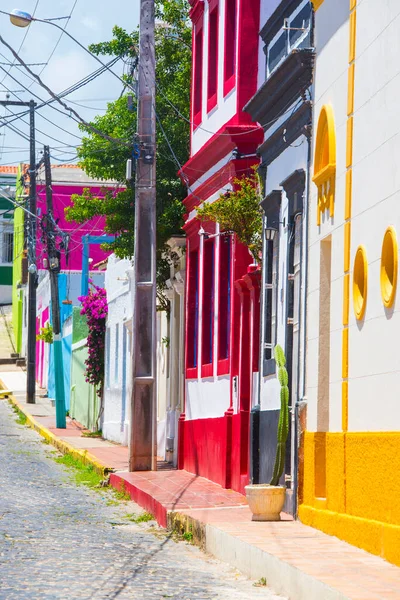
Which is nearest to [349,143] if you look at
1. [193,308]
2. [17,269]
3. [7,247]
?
[193,308]

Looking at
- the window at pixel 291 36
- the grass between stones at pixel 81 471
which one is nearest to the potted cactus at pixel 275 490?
the window at pixel 291 36

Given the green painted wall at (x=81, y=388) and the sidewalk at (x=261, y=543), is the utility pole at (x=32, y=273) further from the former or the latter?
the sidewalk at (x=261, y=543)

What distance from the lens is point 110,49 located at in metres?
22.6

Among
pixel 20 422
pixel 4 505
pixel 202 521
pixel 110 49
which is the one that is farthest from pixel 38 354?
pixel 202 521

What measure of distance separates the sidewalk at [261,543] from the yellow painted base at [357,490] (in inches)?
4.5

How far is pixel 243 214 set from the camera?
15.7 m

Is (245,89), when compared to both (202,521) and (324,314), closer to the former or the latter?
(324,314)

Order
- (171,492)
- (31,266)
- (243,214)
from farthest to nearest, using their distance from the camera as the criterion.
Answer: (31,266), (243,214), (171,492)

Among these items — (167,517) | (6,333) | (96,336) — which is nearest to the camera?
(167,517)

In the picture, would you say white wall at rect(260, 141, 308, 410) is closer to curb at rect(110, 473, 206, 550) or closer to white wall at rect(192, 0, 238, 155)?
curb at rect(110, 473, 206, 550)

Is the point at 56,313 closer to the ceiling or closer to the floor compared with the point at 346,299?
closer to the ceiling

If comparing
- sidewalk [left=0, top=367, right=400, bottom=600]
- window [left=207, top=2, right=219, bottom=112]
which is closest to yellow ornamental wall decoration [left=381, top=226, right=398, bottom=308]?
sidewalk [left=0, top=367, right=400, bottom=600]

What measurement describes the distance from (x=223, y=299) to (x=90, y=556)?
23.9 feet

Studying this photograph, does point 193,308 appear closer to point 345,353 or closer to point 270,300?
point 270,300
